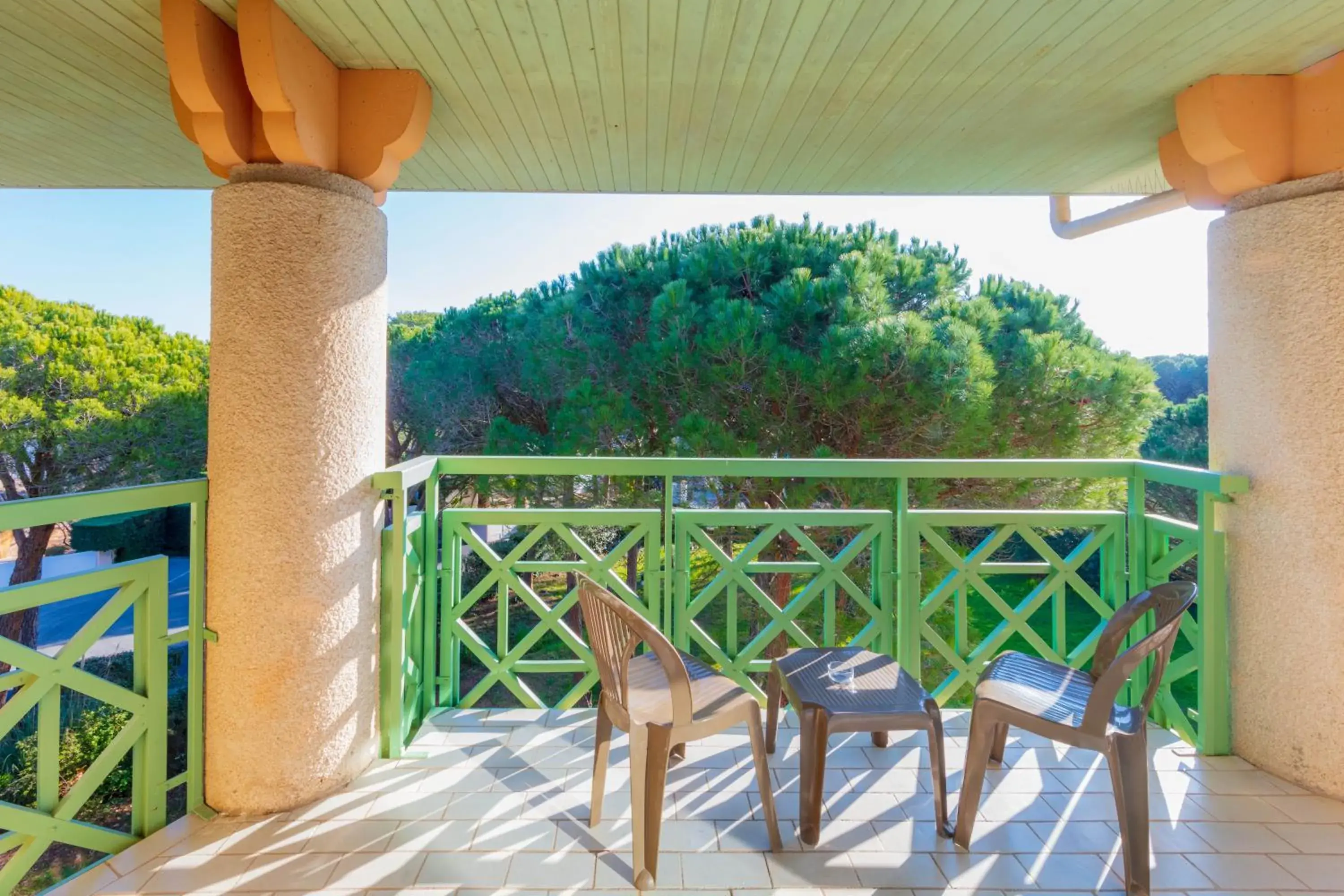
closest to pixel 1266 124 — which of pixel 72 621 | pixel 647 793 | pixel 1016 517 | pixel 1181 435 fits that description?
pixel 1016 517

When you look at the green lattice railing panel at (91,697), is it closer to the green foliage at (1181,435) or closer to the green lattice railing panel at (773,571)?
the green lattice railing panel at (773,571)

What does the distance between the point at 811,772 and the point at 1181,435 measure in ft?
36.6

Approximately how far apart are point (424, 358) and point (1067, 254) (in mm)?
8834

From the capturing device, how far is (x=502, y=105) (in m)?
2.66

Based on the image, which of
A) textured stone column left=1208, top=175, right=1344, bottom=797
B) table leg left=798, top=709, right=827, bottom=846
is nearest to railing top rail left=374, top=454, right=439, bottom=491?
table leg left=798, top=709, right=827, bottom=846

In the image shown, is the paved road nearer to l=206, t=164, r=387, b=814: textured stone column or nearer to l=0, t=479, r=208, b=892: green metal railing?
l=0, t=479, r=208, b=892: green metal railing

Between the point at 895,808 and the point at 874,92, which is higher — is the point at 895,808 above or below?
below

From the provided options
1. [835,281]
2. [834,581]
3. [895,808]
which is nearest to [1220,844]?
[895,808]

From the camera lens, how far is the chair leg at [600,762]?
2018 millimetres

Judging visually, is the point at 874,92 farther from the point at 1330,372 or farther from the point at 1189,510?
the point at 1189,510

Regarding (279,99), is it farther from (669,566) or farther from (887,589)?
(887,589)

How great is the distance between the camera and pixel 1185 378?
1042 cm

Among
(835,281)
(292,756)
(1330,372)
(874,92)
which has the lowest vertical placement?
(292,756)

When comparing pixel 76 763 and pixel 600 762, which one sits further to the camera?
pixel 76 763
